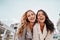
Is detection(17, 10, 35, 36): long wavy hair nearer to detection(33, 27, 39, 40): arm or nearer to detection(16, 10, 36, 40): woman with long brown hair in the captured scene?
detection(16, 10, 36, 40): woman with long brown hair

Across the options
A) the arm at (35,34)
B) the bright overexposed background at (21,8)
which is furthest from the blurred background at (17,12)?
the arm at (35,34)

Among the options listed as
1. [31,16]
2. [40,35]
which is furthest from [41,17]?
[40,35]

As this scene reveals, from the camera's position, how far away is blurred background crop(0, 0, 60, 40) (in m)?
2.10

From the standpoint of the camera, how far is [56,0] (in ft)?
7.13

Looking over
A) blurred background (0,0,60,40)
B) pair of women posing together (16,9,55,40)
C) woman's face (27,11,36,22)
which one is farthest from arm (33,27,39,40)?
blurred background (0,0,60,40)

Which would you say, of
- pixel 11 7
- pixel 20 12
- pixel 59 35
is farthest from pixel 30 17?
pixel 59 35

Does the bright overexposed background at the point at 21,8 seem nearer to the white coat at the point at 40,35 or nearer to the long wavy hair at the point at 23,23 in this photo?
the long wavy hair at the point at 23,23

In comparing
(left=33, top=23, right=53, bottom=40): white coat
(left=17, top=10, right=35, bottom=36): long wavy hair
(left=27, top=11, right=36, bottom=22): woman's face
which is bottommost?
(left=33, top=23, right=53, bottom=40): white coat

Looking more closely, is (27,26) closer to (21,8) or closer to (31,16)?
(31,16)

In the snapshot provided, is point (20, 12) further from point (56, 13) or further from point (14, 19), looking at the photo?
point (56, 13)

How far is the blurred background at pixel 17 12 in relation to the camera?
2.10m

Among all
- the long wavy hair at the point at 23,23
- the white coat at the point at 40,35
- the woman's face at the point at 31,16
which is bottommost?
the white coat at the point at 40,35

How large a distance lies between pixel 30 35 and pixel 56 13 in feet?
1.54

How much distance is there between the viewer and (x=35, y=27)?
2.10 meters
